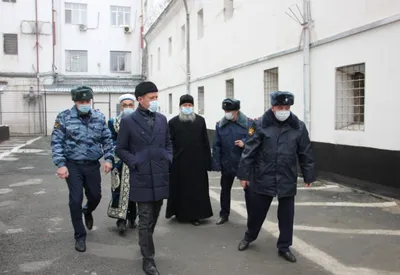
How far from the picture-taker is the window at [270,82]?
10.7 metres

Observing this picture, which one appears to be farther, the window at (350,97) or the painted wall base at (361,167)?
the window at (350,97)

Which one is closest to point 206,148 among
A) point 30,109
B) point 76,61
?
point 30,109

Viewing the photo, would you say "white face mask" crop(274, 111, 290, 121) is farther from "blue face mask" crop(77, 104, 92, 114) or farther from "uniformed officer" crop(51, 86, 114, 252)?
"blue face mask" crop(77, 104, 92, 114)

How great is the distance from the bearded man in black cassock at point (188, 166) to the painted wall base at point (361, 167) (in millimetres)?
3143

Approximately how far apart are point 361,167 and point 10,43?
24.6 metres

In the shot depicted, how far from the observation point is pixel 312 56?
888cm

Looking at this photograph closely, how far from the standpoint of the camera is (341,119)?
27.2ft

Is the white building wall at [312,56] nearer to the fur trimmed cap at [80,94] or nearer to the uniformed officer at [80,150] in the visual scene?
the uniformed officer at [80,150]

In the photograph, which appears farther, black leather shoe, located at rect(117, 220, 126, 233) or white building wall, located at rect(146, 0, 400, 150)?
white building wall, located at rect(146, 0, 400, 150)

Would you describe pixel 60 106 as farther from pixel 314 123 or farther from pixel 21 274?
pixel 21 274

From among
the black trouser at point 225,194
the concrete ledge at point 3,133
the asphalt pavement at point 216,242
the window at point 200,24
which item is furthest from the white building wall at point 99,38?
the black trouser at point 225,194

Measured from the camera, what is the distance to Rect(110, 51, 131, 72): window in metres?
29.1

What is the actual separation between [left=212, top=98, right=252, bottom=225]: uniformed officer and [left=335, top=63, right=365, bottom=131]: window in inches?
126

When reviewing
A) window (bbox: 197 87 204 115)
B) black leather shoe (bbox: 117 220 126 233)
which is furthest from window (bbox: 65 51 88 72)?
black leather shoe (bbox: 117 220 126 233)
